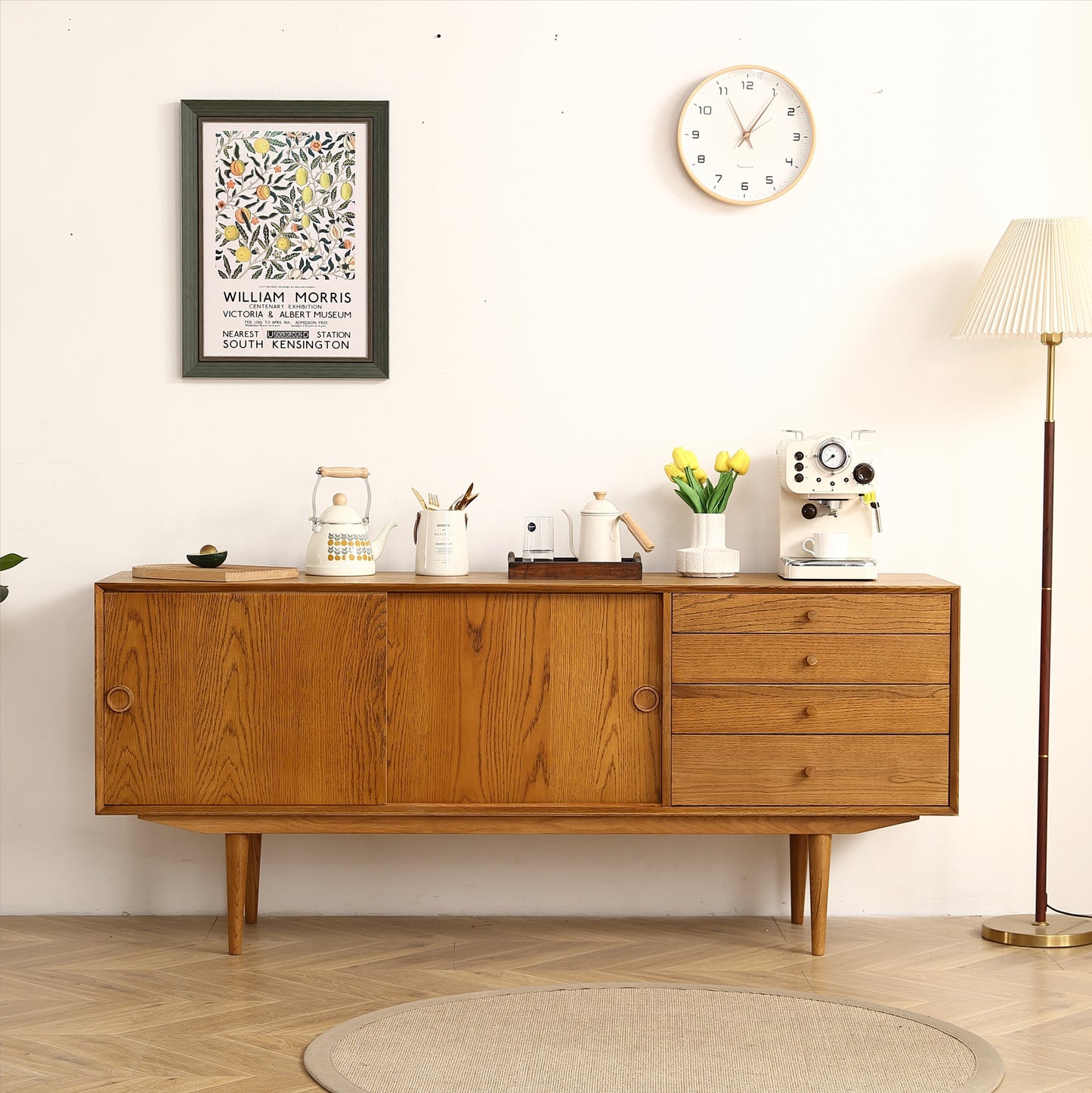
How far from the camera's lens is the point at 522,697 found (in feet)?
9.27

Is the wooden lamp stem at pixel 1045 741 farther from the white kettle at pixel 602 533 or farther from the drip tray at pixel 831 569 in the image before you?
the white kettle at pixel 602 533

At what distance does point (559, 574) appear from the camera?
2.93 m

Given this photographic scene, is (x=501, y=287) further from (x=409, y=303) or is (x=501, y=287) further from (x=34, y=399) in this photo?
(x=34, y=399)

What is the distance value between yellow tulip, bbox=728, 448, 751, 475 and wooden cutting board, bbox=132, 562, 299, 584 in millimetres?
1149

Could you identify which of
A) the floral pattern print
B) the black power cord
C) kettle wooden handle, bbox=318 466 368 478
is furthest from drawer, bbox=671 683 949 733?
the floral pattern print

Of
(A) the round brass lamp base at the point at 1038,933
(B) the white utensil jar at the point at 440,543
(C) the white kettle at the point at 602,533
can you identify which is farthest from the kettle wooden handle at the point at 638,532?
(A) the round brass lamp base at the point at 1038,933

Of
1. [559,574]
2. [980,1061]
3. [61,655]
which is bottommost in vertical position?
[980,1061]

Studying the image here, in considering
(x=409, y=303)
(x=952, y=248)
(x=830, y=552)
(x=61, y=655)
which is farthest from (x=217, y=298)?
(x=952, y=248)

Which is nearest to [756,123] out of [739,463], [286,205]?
[739,463]

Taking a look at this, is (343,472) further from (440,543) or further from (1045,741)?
(1045,741)

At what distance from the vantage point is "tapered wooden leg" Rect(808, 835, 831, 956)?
2.89 meters

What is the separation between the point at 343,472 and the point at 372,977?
1.23 m

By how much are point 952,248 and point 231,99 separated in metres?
1.97

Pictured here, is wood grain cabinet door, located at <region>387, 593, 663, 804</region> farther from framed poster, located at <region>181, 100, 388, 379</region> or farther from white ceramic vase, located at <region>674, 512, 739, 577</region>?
framed poster, located at <region>181, 100, 388, 379</region>
